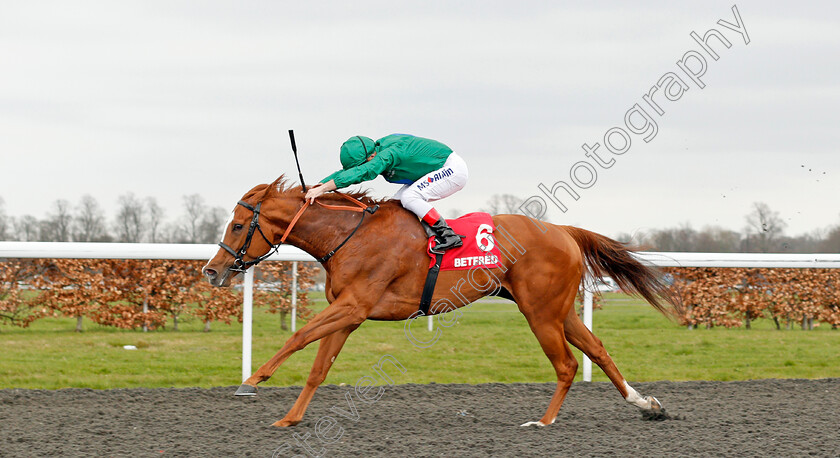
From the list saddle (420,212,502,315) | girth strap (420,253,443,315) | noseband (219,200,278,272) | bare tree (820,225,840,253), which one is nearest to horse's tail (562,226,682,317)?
saddle (420,212,502,315)

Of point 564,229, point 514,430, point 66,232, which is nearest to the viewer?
point 514,430

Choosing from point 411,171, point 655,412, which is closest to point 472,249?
point 411,171

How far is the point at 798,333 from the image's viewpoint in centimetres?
943

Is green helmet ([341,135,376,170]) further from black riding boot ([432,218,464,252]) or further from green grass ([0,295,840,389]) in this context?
green grass ([0,295,840,389])

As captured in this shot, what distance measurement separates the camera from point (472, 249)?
4.41 meters

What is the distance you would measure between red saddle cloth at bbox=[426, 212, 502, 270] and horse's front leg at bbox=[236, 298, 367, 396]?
56 cm

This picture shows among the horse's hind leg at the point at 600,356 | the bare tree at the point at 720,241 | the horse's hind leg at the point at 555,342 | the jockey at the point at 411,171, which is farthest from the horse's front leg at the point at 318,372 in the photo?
the bare tree at the point at 720,241

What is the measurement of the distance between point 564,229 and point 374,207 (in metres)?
1.32

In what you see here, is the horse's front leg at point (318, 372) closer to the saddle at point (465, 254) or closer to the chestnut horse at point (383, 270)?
the chestnut horse at point (383, 270)

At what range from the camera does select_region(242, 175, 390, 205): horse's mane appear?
4324 mm

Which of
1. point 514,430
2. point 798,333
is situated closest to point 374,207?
point 514,430

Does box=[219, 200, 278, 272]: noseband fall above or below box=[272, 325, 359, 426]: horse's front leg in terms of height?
above

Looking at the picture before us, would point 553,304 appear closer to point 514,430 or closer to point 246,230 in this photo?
point 514,430

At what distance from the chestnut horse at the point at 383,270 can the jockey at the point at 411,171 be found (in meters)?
0.12
